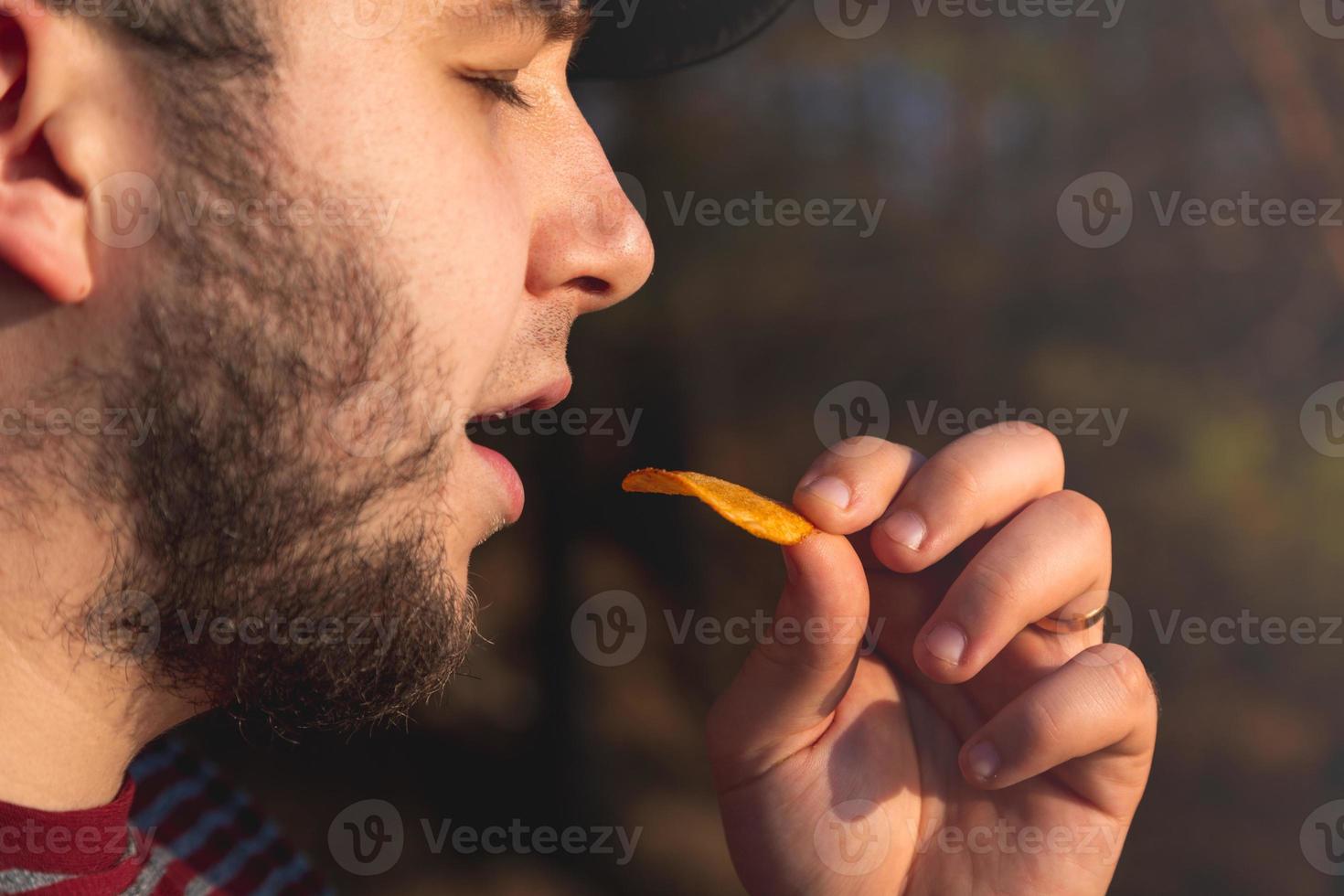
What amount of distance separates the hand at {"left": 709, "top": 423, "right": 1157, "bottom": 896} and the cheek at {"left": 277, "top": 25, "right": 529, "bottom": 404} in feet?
1.53

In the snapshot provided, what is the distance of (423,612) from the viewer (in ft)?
4.51

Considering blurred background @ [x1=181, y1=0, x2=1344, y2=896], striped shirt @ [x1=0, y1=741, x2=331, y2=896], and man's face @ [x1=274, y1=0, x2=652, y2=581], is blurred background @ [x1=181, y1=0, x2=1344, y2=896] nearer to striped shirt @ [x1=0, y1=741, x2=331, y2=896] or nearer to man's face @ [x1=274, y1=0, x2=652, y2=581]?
striped shirt @ [x1=0, y1=741, x2=331, y2=896]

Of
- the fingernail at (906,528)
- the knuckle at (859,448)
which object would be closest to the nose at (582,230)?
the knuckle at (859,448)

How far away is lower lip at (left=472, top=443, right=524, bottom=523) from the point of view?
149 cm

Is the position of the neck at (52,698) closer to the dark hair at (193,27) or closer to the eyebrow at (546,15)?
the dark hair at (193,27)

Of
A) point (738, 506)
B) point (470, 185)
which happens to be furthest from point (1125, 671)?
point (470, 185)

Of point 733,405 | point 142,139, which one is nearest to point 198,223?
point 142,139

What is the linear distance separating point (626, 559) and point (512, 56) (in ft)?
6.42

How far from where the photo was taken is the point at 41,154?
109cm

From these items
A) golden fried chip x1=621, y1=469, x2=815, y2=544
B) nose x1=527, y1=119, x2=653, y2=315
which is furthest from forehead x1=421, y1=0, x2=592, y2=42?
golden fried chip x1=621, y1=469, x2=815, y2=544

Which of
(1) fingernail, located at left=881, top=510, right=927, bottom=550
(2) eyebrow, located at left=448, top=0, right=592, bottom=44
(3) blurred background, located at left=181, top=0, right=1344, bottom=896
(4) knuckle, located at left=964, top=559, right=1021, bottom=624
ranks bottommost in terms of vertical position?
(3) blurred background, located at left=181, top=0, right=1344, bottom=896

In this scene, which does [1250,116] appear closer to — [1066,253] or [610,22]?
[1066,253]

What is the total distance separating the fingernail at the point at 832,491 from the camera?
138 centimetres

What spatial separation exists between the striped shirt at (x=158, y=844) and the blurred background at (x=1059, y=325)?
4.31 ft
